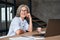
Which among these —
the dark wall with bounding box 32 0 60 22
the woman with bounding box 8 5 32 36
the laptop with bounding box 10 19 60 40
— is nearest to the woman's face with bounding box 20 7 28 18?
the woman with bounding box 8 5 32 36

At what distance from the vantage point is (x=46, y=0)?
6680mm

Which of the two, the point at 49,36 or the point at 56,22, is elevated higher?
the point at 56,22

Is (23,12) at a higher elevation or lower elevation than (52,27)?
higher

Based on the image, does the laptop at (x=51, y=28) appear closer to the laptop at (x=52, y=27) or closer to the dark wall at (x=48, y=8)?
the laptop at (x=52, y=27)

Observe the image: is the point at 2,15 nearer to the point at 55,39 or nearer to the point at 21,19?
the point at 21,19

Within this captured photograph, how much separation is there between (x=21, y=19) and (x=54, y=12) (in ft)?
12.7

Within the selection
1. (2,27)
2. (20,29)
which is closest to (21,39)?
(20,29)

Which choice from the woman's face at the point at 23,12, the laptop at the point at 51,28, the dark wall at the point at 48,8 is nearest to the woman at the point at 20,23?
the woman's face at the point at 23,12

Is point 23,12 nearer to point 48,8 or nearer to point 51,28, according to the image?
point 51,28

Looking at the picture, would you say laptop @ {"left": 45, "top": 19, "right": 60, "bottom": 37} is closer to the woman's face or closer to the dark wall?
the woman's face

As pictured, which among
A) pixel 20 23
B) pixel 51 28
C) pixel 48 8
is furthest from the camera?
pixel 48 8

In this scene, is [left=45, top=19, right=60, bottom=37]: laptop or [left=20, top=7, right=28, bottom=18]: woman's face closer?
[left=45, top=19, right=60, bottom=37]: laptop

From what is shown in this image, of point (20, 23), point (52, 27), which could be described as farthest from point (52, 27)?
point (20, 23)

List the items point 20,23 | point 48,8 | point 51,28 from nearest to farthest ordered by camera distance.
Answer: point 51,28 < point 20,23 < point 48,8
